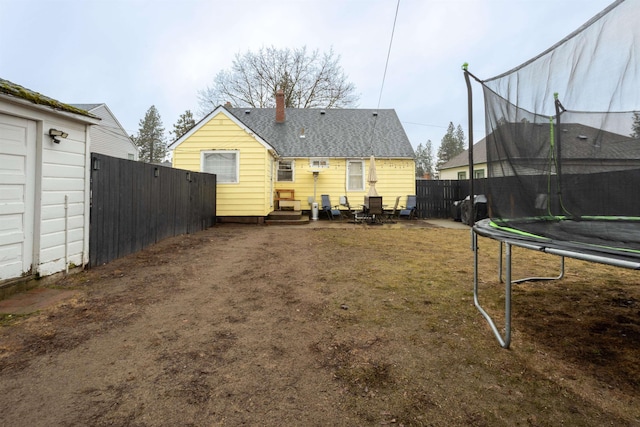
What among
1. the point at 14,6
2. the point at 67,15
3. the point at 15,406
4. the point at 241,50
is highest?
the point at 241,50

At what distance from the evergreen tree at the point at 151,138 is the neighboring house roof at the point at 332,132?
3351 centimetres

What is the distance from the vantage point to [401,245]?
6914mm

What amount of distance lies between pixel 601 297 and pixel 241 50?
24476mm

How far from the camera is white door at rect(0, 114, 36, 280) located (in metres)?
3.29

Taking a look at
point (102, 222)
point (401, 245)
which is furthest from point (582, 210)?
point (102, 222)

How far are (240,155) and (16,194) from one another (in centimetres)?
Result: 758

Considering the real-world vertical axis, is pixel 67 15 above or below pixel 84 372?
above

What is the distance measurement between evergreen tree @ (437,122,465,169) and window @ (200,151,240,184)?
49365 mm

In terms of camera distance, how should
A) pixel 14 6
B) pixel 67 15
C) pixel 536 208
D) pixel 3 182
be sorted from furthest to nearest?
pixel 67 15 → pixel 14 6 → pixel 3 182 → pixel 536 208

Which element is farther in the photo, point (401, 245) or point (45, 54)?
point (45, 54)

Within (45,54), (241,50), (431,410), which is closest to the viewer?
(431,410)

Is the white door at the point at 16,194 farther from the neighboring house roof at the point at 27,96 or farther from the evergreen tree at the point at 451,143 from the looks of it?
the evergreen tree at the point at 451,143

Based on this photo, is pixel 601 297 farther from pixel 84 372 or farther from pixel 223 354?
pixel 84 372

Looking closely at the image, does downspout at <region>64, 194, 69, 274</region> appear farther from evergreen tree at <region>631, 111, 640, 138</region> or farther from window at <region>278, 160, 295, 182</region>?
window at <region>278, 160, 295, 182</region>
